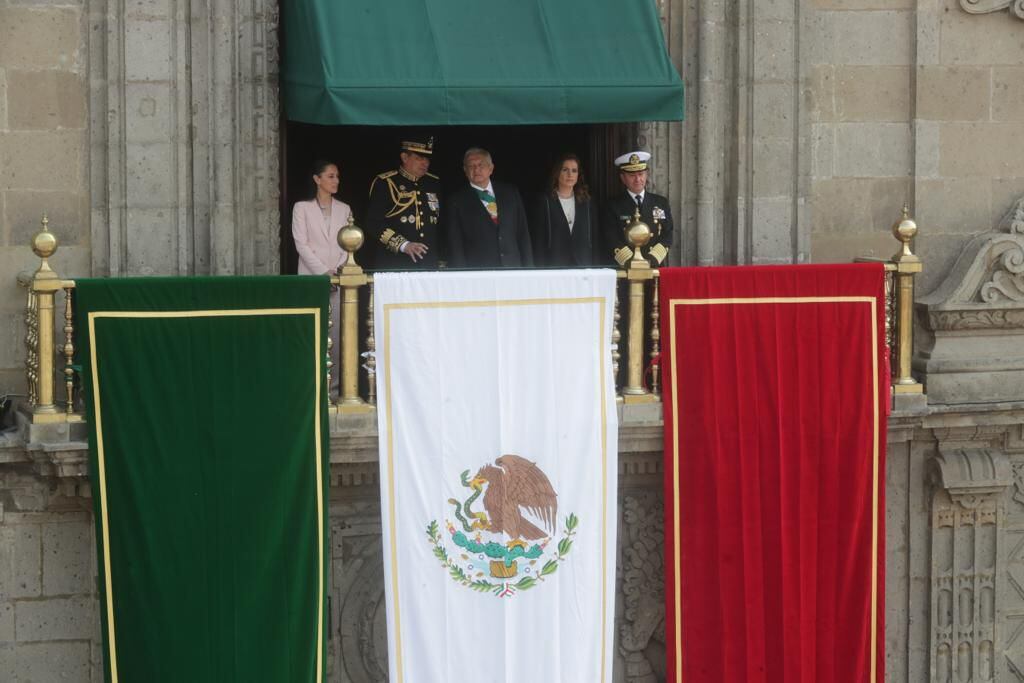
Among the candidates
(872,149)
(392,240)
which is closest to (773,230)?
(872,149)

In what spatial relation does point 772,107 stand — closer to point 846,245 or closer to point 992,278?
point 846,245

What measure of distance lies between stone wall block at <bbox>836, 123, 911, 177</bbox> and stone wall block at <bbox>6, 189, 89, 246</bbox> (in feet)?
17.5

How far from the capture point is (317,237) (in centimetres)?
1402

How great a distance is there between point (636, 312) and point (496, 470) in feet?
4.58

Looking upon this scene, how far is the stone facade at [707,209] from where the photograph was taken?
13.7 meters

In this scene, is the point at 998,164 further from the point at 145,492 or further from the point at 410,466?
the point at 145,492

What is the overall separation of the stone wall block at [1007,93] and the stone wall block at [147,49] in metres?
5.89

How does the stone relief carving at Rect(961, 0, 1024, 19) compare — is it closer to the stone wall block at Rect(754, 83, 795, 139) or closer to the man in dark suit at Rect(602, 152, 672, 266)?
the stone wall block at Rect(754, 83, 795, 139)

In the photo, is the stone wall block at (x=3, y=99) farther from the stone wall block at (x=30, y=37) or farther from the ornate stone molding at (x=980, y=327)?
the ornate stone molding at (x=980, y=327)

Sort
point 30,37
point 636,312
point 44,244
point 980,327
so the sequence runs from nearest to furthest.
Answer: point 44,244 → point 636,312 → point 30,37 → point 980,327

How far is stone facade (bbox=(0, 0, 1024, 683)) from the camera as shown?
13711 mm

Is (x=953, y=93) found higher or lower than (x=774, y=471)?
higher

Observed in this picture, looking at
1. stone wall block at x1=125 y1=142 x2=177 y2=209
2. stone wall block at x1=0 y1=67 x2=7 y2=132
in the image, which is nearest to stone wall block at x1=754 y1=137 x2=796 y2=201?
stone wall block at x1=125 y1=142 x2=177 y2=209

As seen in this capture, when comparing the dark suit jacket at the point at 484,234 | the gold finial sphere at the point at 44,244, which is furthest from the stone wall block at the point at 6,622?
the dark suit jacket at the point at 484,234
